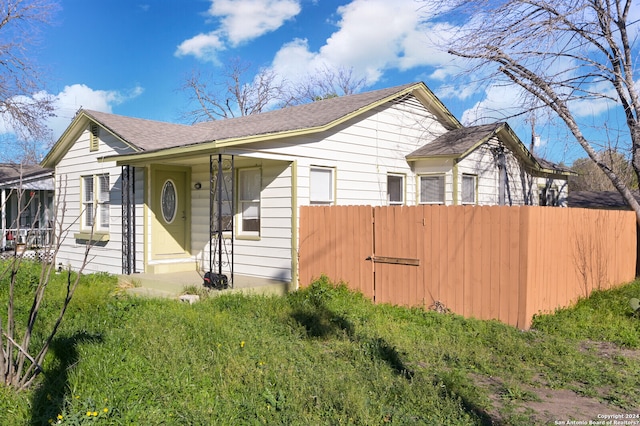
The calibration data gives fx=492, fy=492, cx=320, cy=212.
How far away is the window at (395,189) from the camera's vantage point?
12.5 metres

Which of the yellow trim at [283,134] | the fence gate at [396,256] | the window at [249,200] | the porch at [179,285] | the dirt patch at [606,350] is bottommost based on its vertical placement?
the dirt patch at [606,350]

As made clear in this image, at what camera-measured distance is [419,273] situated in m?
8.44

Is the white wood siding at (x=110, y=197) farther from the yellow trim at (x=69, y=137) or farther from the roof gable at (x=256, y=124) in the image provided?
the roof gable at (x=256, y=124)

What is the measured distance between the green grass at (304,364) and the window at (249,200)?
2609 millimetres

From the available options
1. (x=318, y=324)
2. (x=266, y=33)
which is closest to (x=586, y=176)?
(x=266, y=33)

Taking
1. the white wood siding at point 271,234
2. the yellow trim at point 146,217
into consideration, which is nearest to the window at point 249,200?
the white wood siding at point 271,234

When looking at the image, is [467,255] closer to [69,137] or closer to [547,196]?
[547,196]

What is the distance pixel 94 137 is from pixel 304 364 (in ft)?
35.7

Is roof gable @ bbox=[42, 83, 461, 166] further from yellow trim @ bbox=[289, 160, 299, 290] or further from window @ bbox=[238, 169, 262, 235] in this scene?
window @ bbox=[238, 169, 262, 235]

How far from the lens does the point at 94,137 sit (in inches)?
535

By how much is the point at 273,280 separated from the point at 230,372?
5.19 m

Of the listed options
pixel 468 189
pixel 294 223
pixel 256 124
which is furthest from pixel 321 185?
pixel 468 189

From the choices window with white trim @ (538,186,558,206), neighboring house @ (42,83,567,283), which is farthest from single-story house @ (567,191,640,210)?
neighboring house @ (42,83,567,283)

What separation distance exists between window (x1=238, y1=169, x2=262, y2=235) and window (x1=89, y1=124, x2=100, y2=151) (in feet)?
17.1
